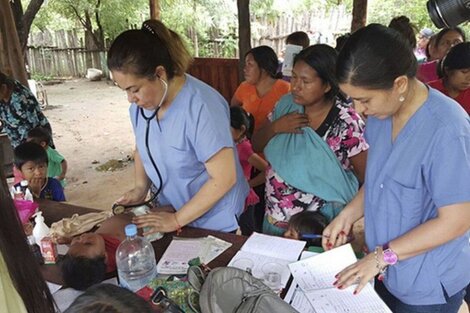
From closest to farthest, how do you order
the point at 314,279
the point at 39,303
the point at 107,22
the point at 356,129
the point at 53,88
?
1. the point at 39,303
2. the point at 314,279
3. the point at 356,129
4. the point at 53,88
5. the point at 107,22

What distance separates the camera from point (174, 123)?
4.86 ft

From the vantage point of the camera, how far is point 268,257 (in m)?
1.40

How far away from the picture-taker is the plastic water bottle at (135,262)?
1284mm

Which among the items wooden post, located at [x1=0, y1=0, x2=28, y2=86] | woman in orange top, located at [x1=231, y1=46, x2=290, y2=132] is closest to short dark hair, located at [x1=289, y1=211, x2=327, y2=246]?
woman in orange top, located at [x1=231, y1=46, x2=290, y2=132]

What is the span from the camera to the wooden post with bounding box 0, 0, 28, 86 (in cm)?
461

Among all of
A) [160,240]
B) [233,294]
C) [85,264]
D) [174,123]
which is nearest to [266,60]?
[174,123]

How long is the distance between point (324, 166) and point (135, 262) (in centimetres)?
84

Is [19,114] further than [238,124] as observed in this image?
Yes

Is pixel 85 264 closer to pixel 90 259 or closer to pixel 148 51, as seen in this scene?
pixel 90 259

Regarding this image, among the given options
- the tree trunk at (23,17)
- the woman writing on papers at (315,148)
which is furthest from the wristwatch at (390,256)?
the tree trunk at (23,17)

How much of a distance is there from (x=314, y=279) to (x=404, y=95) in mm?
603

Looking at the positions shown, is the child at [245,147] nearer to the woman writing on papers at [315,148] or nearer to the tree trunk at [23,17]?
the woman writing on papers at [315,148]

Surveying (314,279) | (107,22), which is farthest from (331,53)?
(107,22)

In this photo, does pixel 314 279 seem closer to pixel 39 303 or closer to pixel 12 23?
pixel 39 303
